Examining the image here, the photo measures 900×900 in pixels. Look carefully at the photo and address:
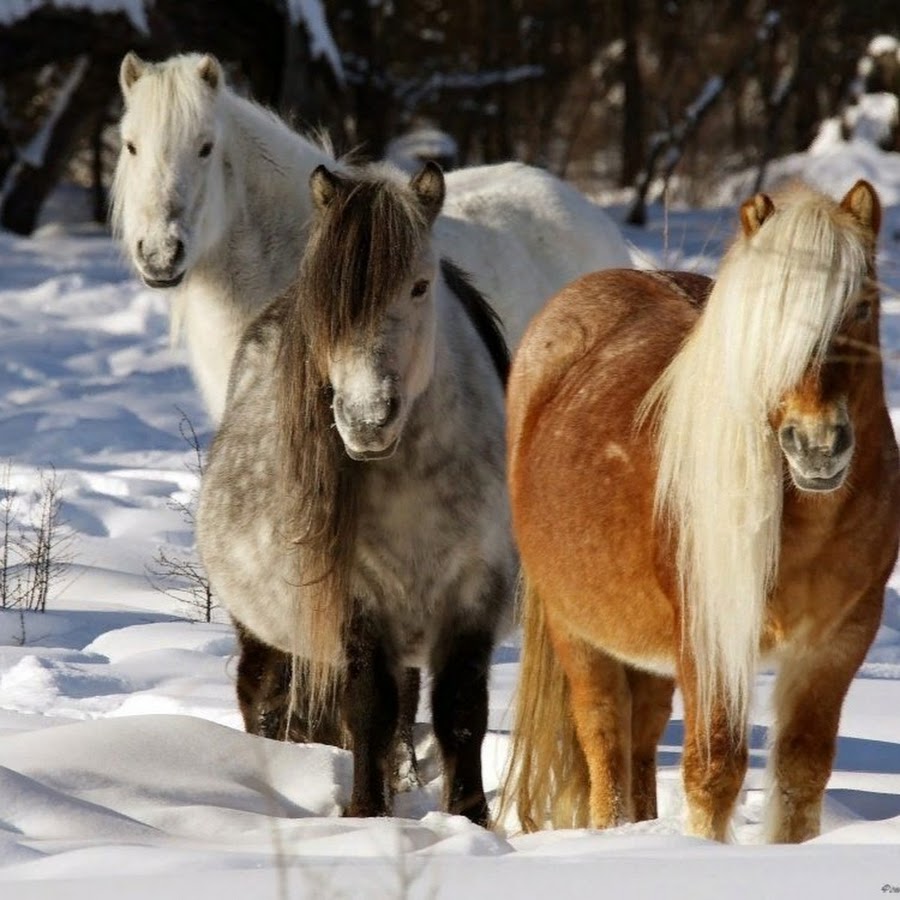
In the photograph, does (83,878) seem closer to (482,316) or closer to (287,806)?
(287,806)

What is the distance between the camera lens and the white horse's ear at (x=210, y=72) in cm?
635

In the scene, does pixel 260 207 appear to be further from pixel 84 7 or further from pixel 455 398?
pixel 84 7

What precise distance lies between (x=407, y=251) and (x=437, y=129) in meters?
15.0

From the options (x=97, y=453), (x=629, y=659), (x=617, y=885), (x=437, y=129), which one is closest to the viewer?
(x=617, y=885)

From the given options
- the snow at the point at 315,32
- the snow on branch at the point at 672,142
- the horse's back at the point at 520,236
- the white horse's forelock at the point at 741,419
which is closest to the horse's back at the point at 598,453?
the white horse's forelock at the point at 741,419

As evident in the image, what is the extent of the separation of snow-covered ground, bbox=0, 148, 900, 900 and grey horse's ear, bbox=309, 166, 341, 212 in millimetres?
842

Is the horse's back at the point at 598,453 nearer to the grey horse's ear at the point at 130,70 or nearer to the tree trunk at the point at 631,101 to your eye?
the grey horse's ear at the point at 130,70

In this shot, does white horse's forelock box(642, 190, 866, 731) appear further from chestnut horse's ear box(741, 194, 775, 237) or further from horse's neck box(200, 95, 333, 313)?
horse's neck box(200, 95, 333, 313)

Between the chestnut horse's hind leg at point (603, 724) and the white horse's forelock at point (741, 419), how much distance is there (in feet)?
1.92

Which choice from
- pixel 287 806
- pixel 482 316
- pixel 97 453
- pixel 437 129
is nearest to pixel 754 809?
pixel 287 806

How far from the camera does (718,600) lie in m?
3.16

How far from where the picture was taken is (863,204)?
3.15 m

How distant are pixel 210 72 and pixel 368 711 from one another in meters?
3.03

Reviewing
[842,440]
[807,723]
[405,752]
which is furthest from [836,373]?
[405,752]
